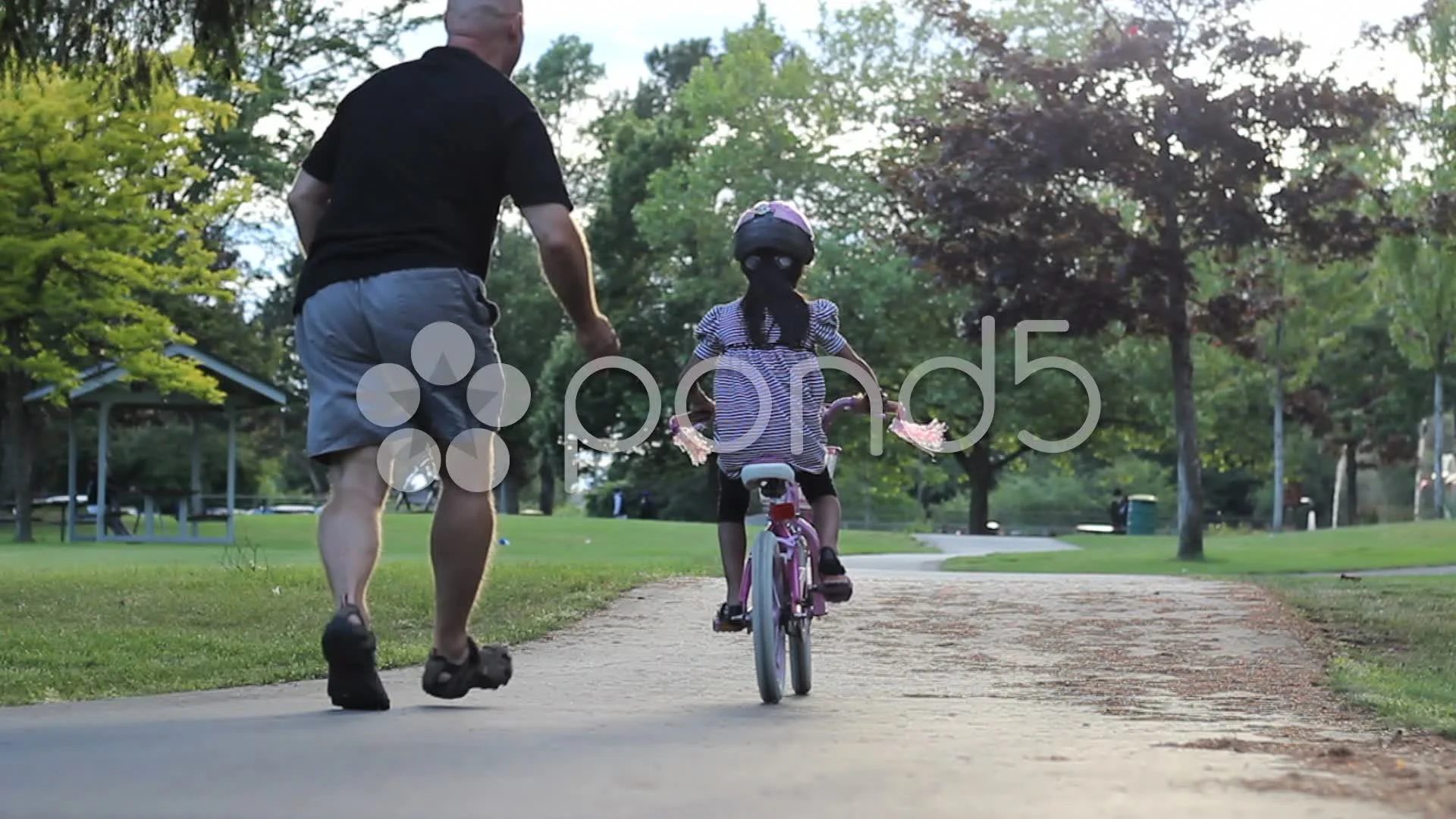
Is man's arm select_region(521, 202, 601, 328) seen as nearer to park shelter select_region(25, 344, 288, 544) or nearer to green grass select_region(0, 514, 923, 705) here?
green grass select_region(0, 514, 923, 705)

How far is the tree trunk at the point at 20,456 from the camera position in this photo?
31.5m

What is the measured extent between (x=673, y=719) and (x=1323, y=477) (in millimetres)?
72584

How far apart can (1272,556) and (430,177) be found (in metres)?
21.0

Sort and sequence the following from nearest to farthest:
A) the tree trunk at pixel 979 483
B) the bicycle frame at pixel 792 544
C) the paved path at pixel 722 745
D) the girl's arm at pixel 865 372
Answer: the paved path at pixel 722 745 → the bicycle frame at pixel 792 544 → the girl's arm at pixel 865 372 → the tree trunk at pixel 979 483

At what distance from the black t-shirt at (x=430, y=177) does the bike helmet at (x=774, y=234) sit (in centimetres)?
152

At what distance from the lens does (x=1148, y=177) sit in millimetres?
24328

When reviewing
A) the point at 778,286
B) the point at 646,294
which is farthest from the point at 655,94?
the point at 778,286

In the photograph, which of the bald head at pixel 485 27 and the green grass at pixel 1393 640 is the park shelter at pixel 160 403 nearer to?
the green grass at pixel 1393 640

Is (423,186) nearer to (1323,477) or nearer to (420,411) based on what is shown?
(420,411)

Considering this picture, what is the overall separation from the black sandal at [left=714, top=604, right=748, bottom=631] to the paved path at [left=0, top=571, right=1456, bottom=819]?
24cm

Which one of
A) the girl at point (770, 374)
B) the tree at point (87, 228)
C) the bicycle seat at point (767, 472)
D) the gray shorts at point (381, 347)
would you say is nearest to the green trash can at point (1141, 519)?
the tree at point (87, 228)

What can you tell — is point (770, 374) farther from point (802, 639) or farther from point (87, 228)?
point (87, 228)

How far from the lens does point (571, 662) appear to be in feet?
27.6

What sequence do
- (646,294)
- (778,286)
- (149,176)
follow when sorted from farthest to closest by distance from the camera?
1. (646,294)
2. (149,176)
3. (778,286)
